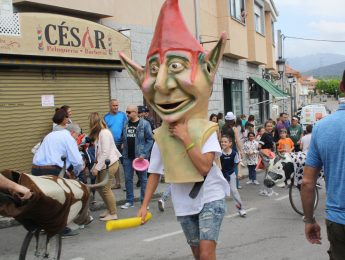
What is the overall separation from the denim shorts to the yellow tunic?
0.24 meters

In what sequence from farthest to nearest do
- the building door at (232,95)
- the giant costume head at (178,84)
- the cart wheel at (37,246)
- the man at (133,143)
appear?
the building door at (232,95), the man at (133,143), the cart wheel at (37,246), the giant costume head at (178,84)

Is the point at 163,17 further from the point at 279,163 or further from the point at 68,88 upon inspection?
the point at 68,88

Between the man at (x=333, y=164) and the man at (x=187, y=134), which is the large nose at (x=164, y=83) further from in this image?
the man at (x=333, y=164)

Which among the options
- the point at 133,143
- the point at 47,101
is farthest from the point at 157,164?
the point at 47,101

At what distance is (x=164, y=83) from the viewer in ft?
12.6

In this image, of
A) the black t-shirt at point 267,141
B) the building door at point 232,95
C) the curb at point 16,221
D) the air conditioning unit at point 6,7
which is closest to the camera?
the curb at point 16,221

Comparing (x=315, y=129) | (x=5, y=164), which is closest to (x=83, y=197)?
(x=315, y=129)

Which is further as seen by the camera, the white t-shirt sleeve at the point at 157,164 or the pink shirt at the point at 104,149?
the pink shirt at the point at 104,149

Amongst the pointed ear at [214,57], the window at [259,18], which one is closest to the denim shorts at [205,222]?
the pointed ear at [214,57]

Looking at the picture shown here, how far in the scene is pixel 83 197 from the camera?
16.1 feet

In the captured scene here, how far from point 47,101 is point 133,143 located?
2936 mm

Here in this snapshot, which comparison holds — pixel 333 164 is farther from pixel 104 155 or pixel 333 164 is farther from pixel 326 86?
pixel 326 86

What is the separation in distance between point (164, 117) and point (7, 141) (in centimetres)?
674

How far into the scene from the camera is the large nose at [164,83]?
3852mm
